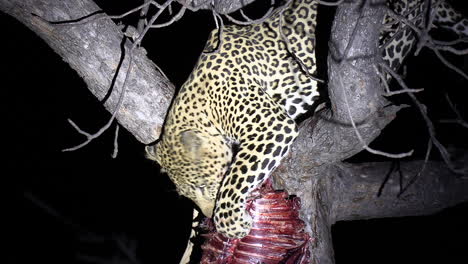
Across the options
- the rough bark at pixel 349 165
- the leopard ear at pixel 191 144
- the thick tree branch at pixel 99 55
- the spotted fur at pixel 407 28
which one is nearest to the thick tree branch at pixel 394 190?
the rough bark at pixel 349 165

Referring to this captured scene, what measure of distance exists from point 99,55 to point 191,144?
3.11 ft

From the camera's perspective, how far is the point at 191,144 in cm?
312

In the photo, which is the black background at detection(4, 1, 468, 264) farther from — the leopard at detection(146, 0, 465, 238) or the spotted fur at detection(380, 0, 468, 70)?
the spotted fur at detection(380, 0, 468, 70)

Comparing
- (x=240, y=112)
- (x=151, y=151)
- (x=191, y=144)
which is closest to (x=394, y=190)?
(x=240, y=112)

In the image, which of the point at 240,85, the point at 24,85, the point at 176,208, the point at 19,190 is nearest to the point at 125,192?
the point at 176,208

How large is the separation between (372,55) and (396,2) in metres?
1.47

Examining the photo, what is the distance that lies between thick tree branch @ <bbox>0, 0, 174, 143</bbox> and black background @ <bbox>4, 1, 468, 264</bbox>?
4.39 m

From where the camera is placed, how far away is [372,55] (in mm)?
2203

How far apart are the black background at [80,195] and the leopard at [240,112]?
4214mm

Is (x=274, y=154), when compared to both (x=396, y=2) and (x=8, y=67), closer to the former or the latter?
(x=396, y=2)

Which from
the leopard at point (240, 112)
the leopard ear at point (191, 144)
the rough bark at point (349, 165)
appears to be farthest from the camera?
the leopard ear at point (191, 144)

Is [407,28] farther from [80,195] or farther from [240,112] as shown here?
[80,195]

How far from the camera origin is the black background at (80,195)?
8.02 metres

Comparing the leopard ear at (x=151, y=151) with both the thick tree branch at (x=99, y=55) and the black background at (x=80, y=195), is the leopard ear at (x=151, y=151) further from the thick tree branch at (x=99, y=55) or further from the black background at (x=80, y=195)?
the black background at (x=80, y=195)
